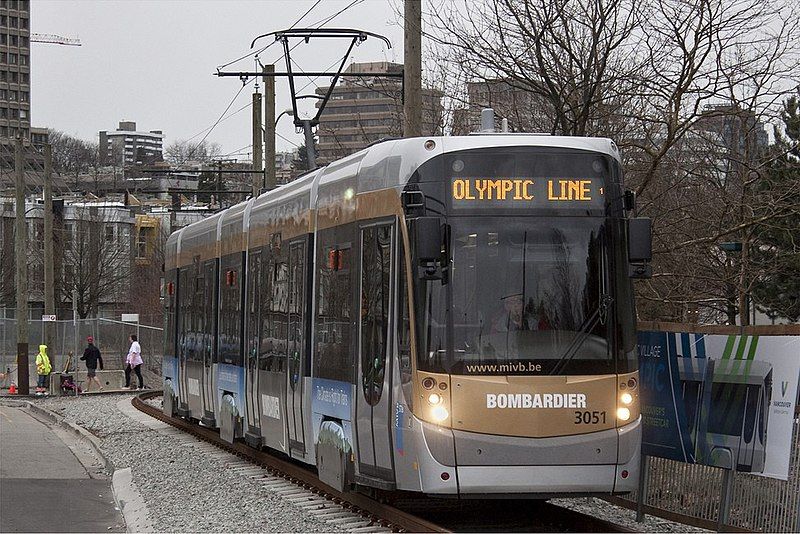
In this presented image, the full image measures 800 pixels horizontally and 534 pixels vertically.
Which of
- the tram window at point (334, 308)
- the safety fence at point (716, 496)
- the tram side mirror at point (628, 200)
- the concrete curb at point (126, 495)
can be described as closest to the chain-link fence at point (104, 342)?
the concrete curb at point (126, 495)

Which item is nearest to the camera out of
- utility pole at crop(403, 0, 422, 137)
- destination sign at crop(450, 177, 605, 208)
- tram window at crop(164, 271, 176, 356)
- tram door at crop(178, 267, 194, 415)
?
destination sign at crop(450, 177, 605, 208)

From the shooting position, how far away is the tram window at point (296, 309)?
15031 mm

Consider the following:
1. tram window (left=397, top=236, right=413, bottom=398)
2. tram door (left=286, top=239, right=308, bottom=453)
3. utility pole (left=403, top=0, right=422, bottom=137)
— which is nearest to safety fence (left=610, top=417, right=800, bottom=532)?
tram window (left=397, top=236, right=413, bottom=398)

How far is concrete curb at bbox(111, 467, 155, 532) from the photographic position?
13.1 meters

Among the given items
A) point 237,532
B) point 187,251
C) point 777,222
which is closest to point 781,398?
point 237,532

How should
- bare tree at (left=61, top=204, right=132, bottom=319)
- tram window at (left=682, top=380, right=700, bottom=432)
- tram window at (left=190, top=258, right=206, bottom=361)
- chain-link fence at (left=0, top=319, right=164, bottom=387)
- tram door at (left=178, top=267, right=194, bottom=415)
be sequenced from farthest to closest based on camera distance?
bare tree at (left=61, top=204, right=132, bottom=319) < chain-link fence at (left=0, top=319, right=164, bottom=387) < tram door at (left=178, top=267, right=194, bottom=415) < tram window at (left=190, top=258, right=206, bottom=361) < tram window at (left=682, top=380, right=700, bottom=432)

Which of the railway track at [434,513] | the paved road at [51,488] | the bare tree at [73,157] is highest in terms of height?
the bare tree at [73,157]

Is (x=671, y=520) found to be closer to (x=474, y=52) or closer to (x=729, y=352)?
(x=729, y=352)

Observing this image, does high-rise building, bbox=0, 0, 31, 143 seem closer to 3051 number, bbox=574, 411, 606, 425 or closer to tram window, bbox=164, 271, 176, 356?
tram window, bbox=164, 271, 176, 356

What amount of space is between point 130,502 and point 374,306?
14.2ft

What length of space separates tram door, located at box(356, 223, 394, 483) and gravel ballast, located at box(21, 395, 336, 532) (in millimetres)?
776

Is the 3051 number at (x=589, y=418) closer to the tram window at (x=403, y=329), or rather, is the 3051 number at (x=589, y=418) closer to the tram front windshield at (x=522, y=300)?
the tram front windshield at (x=522, y=300)

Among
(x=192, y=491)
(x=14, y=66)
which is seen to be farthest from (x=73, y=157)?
(x=192, y=491)

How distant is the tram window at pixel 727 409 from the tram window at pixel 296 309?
4.94 m
